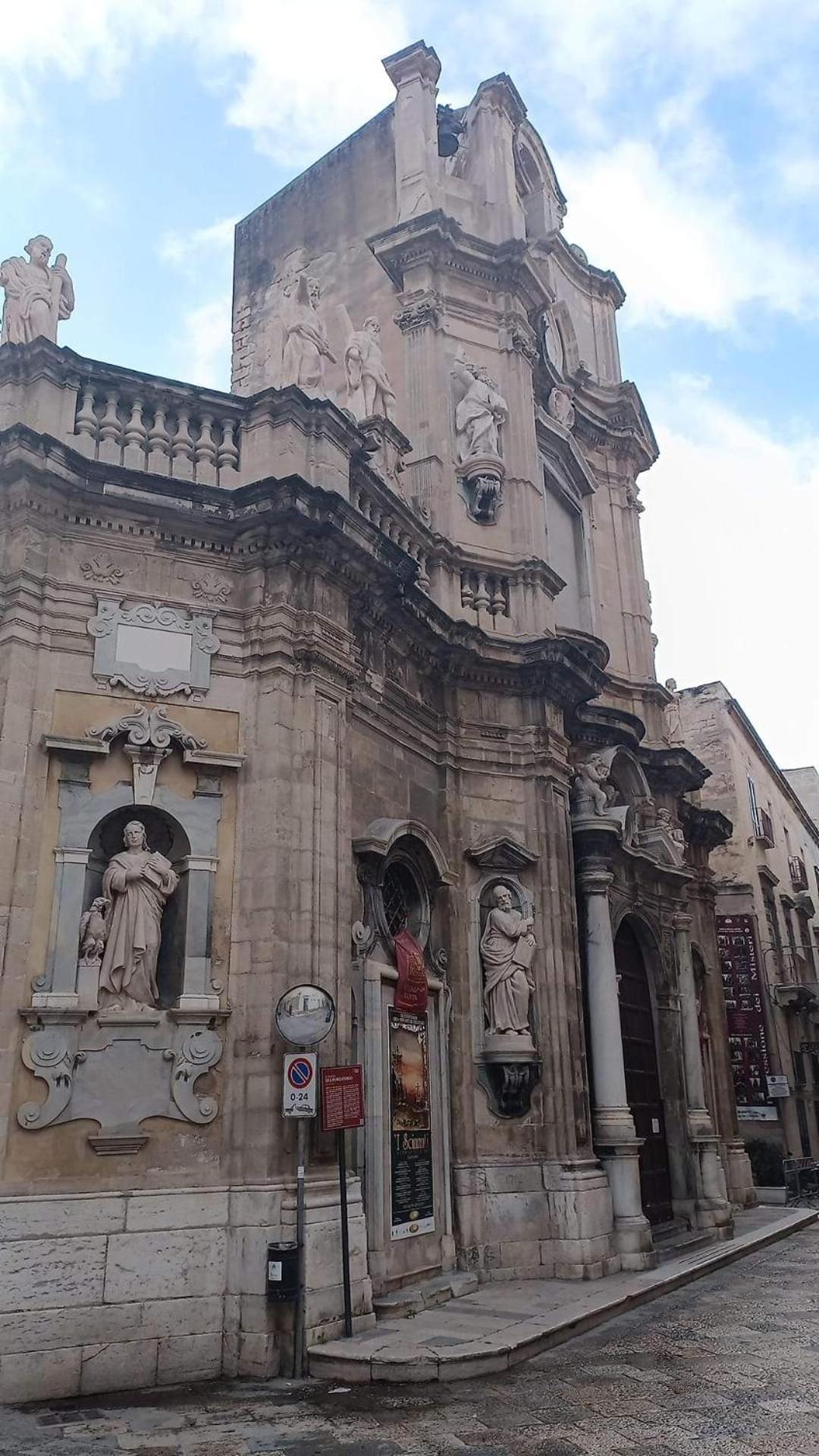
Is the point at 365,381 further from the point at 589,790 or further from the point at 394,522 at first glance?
the point at 589,790

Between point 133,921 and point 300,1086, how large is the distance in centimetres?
189

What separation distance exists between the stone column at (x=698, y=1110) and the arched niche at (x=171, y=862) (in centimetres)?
1067

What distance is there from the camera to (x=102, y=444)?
1073 cm

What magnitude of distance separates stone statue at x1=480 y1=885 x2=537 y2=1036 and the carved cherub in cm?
518

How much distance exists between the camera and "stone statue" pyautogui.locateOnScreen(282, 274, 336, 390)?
12.2 meters

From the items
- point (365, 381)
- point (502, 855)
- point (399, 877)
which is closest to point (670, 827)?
point (502, 855)

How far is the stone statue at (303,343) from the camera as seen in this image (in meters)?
12.2

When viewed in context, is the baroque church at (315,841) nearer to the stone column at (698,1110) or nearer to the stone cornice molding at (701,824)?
the stone column at (698,1110)

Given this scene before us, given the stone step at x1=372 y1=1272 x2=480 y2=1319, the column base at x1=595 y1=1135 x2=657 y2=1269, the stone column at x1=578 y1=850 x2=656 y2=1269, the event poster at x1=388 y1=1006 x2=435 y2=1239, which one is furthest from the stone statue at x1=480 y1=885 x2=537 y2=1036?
the stone step at x1=372 y1=1272 x2=480 y2=1319

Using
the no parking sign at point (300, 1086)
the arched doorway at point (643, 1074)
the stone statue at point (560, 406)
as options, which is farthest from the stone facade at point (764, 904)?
the no parking sign at point (300, 1086)

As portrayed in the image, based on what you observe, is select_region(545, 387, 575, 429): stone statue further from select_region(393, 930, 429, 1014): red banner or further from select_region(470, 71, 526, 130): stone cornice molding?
select_region(393, 930, 429, 1014): red banner

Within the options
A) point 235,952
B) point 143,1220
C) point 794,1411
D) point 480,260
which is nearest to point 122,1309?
point 143,1220

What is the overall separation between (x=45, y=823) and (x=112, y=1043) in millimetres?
1839

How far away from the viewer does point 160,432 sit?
11.0 m
